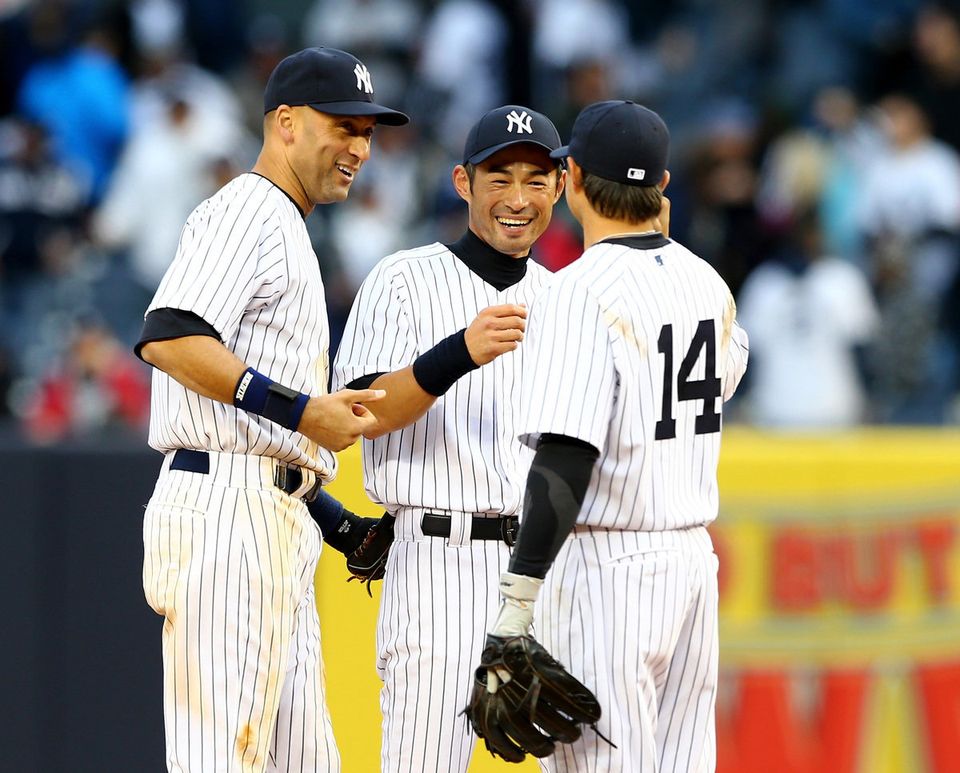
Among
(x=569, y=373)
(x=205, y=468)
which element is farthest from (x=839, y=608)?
(x=205, y=468)

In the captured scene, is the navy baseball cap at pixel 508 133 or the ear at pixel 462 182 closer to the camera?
the navy baseball cap at pixel 508 133

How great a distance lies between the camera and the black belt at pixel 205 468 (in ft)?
13.3

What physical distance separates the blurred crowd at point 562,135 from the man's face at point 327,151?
362 cm

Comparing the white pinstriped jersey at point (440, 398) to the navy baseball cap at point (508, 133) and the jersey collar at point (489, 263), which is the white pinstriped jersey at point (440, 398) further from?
the navy baseball cap at point (508, 133)

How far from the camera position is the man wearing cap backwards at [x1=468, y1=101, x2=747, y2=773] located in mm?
3639

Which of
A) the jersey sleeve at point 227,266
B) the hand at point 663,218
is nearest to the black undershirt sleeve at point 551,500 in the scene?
the hand at point 663,218

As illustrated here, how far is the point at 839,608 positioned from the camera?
20.9 feet

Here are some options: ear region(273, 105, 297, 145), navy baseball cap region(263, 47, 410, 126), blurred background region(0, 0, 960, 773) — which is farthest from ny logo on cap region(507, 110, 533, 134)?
blurred background region(0, 0, 960, 773)

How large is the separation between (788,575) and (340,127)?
306 centimetres

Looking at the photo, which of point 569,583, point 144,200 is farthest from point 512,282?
point 144,200

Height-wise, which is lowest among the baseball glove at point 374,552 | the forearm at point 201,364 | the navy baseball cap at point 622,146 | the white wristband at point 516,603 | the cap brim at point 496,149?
the white wristband at point 516,603

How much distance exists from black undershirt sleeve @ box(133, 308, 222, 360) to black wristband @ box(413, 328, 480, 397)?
537 millimetres

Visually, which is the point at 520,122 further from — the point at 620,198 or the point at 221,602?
the point at 221,602

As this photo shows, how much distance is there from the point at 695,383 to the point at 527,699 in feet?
2.80
